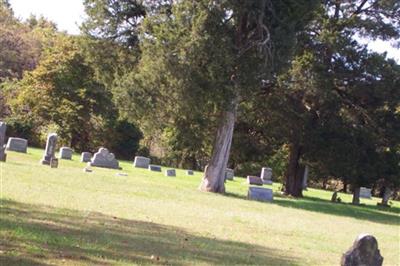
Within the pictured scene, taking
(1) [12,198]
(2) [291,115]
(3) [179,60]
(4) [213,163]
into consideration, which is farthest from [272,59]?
(1) [12,198]

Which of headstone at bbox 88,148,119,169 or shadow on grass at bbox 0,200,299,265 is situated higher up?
headstone at bbox 88,148,119,169

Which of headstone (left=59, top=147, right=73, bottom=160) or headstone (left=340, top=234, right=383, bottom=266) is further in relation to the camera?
headstone (left=59, top=147, right=73, bottom=160)

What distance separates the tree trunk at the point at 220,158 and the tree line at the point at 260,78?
4cm

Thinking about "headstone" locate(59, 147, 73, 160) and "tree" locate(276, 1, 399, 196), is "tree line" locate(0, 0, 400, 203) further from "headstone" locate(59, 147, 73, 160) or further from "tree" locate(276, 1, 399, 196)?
"headstone" locate(59, 147, 73, 160)

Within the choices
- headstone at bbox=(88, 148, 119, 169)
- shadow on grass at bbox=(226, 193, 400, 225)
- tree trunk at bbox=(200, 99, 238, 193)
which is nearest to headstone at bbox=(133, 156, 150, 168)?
headstone at bbox=(88, 148, 119, 169)

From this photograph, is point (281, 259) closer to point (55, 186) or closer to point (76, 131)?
point (55, 186)

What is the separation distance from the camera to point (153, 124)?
25.6 m

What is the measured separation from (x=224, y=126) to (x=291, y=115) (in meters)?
6.03

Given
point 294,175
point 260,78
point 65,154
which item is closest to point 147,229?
point 260,78

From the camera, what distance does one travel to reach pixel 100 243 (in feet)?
29.2

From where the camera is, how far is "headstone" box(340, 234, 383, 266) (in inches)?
321

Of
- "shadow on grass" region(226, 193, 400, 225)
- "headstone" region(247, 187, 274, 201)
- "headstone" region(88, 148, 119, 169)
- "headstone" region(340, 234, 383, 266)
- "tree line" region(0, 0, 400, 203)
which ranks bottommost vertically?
"headstone" region(340, 234, 383, 266)

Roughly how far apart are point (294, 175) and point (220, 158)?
8865mm

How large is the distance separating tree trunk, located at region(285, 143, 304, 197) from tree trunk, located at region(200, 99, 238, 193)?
8083 millimetres
